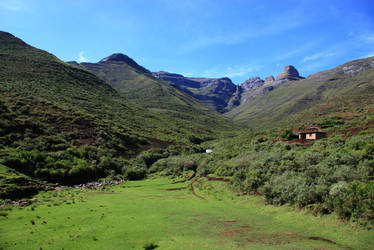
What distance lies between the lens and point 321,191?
14547 millimetres

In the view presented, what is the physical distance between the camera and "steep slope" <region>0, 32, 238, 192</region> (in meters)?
34.9

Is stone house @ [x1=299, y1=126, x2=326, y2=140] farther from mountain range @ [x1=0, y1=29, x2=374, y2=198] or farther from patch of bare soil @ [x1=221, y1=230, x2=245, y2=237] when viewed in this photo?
patch of bare soil @ [x1=221, y1=230, x2=245, y2=237]

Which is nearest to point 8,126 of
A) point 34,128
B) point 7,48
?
point 34,128

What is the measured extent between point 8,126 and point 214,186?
145ft

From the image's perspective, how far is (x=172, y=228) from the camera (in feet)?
42.8

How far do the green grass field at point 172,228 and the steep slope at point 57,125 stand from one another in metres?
10.5

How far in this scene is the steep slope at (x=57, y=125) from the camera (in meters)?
34.9

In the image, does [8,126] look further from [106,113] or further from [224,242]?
[224,242]

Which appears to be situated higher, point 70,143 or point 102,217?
point 70,143

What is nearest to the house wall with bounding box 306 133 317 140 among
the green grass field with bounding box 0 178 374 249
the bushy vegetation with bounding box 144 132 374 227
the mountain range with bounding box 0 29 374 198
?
the mountain range with bounding box 0 29 374 198

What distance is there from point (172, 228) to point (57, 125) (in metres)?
53.7

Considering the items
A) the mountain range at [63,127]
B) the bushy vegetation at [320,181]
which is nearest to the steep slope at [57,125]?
A: the mountain range at [63,127]

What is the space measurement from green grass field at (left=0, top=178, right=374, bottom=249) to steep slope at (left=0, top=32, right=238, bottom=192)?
10454 mm

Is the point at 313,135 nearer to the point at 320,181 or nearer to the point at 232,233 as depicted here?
the point at 320,181
